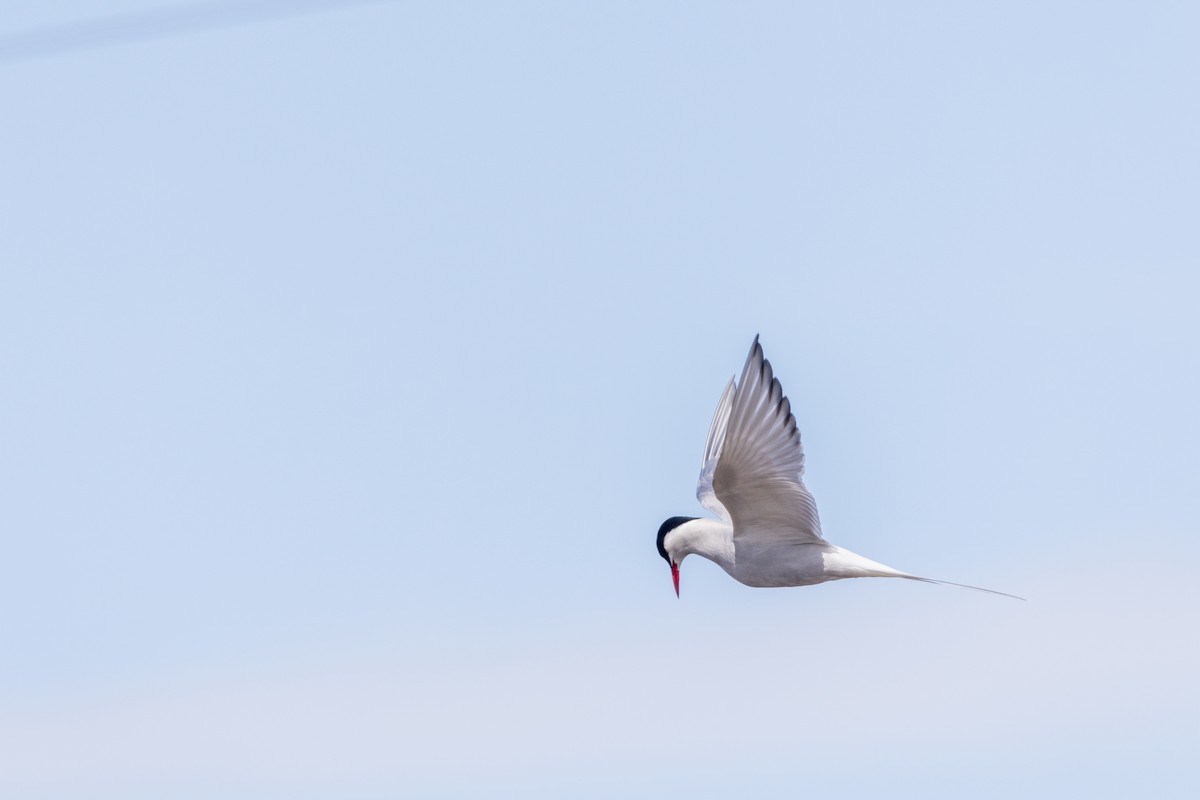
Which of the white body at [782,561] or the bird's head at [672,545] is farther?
the bird's head at [672,545]

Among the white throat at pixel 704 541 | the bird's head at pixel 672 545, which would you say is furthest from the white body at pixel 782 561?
the bird's head at pixel 672 545

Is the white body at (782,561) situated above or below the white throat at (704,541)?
below

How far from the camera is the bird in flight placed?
48.6 ft

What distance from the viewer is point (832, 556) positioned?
14.9 meters

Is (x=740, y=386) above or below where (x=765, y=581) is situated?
above

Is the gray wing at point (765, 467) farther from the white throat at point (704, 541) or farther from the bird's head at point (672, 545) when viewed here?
the bird's head at point (672, 545)

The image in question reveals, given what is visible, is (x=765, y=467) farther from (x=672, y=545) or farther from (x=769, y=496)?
(x=672, y=545)

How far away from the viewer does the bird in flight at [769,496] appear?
1481 cm

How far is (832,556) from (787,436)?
38.4 inches

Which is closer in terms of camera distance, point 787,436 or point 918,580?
point 918,580

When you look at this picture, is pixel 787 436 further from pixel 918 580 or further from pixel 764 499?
pixel 918 580

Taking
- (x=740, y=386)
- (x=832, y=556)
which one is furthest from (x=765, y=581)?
(x=740, y=386)

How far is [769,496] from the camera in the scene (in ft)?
48.9

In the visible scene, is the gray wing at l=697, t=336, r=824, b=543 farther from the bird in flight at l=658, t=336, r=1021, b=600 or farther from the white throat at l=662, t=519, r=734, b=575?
the white throat at l=662, t=519, r=734, b=575
